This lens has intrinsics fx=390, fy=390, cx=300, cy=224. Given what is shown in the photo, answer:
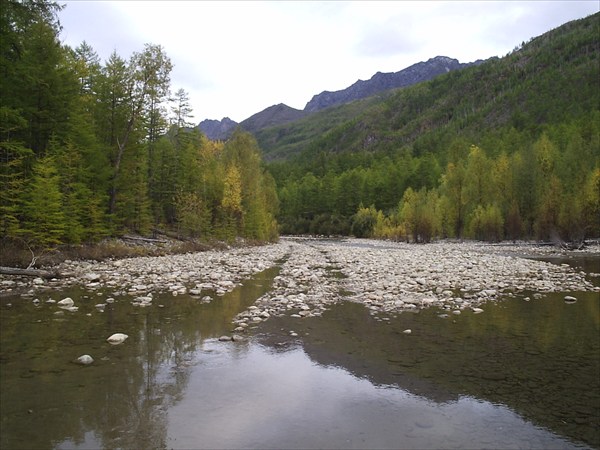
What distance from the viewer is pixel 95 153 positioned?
26125 millimetres

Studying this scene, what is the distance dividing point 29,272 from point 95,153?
13.1m

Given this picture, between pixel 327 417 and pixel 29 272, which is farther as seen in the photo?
pixel 29 272

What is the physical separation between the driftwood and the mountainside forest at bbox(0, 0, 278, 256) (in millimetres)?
2854

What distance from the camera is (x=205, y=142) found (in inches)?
2323

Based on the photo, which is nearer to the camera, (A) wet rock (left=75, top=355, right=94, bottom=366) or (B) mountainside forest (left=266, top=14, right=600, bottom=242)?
(A) wet rock (left=75, top=355, right=94, bottom=366)

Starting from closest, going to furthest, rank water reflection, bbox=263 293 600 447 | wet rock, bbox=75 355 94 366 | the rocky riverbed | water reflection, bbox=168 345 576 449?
water reflection, bbox=168 345 576 449, water reflection, bbox=263 293 600 447, wet rock, bbox=75 355 94 366, the rocky riverbed

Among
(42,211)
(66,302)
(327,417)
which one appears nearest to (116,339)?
(66,302)

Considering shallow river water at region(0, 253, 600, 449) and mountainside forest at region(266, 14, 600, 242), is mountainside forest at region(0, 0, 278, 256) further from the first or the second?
mountainside forest at region(266, 14, 600, 242)

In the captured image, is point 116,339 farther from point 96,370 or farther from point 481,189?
point 481,189

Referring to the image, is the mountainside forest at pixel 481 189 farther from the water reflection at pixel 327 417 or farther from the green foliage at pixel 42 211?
the green foliage at pixel 42 211

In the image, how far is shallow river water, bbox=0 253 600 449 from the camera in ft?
14.9

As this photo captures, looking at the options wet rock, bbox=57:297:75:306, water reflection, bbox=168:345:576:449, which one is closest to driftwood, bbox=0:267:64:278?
wet rock, bbox=57:297:75:306

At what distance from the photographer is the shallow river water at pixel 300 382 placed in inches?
178

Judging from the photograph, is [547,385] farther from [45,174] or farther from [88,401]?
[45,174]
